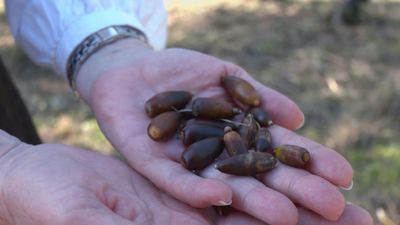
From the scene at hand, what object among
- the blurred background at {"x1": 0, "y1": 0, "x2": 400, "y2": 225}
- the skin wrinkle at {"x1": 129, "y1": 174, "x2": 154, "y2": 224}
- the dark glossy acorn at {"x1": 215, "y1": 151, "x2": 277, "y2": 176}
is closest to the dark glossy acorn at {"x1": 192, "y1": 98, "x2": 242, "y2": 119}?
the dark glossy acorn at {"x1": 215, "y1": 151, "x2": 277, "y2": 176}

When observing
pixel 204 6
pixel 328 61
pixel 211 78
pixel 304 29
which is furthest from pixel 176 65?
pixel 204 6

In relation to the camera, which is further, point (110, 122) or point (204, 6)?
point (204, 6)

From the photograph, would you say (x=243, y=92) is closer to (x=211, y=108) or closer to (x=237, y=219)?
(x=211, y=108)

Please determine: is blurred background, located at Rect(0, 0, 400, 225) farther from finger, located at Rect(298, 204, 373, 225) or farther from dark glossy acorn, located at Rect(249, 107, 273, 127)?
finger, located at Rect(298, 204, 373, 225)

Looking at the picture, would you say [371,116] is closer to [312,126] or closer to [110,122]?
[312,126]

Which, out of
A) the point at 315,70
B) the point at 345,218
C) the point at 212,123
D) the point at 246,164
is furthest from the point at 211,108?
the point at 315,70

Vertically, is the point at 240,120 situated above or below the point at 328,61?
above

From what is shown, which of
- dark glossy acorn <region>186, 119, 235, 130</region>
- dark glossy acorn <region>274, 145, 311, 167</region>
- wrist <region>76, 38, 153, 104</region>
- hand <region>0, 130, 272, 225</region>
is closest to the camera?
hand <region>0, 130, 272, 225</region>
